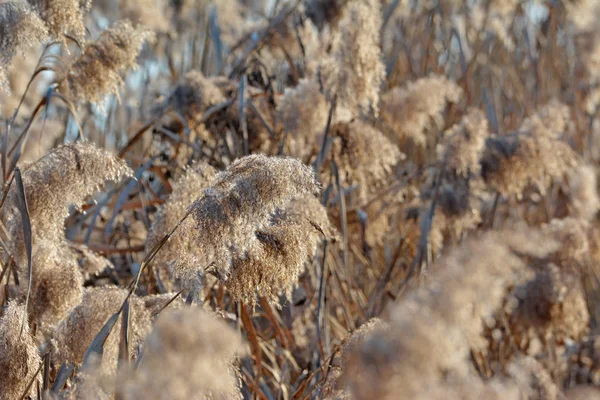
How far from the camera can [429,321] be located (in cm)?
104

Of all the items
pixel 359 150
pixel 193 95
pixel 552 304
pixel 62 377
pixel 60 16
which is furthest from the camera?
pixel 193 95

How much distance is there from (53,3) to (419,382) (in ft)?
4.47

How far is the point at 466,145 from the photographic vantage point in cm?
288

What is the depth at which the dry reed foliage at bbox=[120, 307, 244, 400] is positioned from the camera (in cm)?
103

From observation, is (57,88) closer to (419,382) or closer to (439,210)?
(439,210)

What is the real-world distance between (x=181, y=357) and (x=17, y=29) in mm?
1085

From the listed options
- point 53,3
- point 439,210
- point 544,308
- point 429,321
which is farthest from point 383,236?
point 429,321

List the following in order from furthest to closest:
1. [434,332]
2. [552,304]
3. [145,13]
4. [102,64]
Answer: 1. [145,13]
2. [552,304]
3. [102,64]
4. [434,332]

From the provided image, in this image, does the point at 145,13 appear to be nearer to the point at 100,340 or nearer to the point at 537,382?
the point at 537,382

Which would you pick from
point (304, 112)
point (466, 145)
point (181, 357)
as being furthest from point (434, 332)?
point (466, 145)

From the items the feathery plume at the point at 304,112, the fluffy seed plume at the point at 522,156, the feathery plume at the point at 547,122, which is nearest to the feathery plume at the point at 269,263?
the feathery plume at the point at 304,112

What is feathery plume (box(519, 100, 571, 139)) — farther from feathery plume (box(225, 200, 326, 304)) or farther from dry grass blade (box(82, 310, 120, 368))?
dry grass blade (box(82, 310, 120, 368))

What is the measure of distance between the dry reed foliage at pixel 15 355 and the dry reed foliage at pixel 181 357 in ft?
1.87

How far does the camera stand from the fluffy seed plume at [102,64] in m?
2.19
